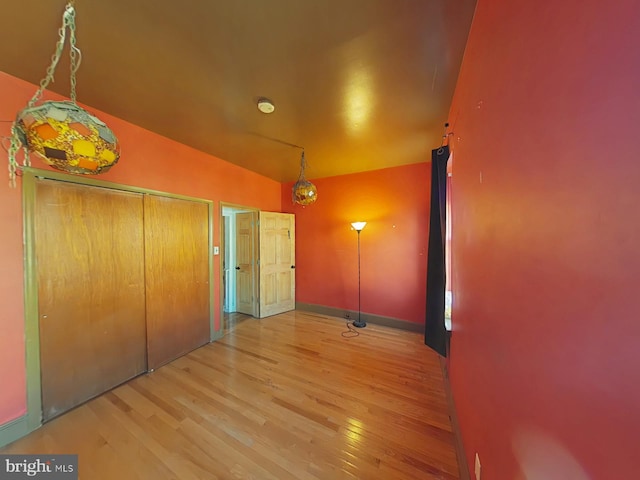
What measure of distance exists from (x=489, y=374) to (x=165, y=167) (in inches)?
138

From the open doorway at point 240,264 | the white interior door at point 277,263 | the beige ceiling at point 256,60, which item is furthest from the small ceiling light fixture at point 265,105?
the white interior door at point 277,263

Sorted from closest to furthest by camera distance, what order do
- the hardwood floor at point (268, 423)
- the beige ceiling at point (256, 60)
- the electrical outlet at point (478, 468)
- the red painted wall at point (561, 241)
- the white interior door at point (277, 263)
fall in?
1. the red painted wall at point (561, 241)
2. the electrical outlet at point (478, 468)
3. the beige ceiling at point (256, 60)
4. the hardwood floor at point (268, 423)
5. the white interior door at point (277, 263)

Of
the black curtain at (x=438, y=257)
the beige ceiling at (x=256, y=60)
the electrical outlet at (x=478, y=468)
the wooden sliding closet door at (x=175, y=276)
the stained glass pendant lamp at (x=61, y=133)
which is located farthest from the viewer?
the wooden sliding closet door at (x=175, y=276)

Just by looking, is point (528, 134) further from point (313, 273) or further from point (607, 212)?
point (313, 273)

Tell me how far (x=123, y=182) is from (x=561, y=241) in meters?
3.26

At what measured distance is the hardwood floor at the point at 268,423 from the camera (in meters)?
1.47

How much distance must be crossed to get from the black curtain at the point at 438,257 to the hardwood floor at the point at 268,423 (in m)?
0.43

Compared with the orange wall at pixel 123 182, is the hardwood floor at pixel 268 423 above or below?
below

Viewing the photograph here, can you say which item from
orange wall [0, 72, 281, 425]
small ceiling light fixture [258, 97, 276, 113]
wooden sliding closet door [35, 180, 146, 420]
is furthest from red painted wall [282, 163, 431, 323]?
wooden sliding closet door [35, 180, 146, 420]

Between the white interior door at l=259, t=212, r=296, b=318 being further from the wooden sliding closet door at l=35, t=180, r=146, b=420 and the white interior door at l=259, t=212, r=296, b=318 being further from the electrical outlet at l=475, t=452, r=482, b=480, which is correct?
the electrical outlet at l=475, t=452, r=482, b=480

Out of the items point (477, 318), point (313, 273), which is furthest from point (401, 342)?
point (477, 318)

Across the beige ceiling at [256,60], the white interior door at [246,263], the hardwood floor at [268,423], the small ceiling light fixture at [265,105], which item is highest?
the beige ceiling at [256,60]

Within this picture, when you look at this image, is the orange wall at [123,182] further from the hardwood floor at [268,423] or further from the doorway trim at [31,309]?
the hardwood floor at [268,423]

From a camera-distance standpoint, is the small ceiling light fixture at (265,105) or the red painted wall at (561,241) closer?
the red painted wall at (561,241)
